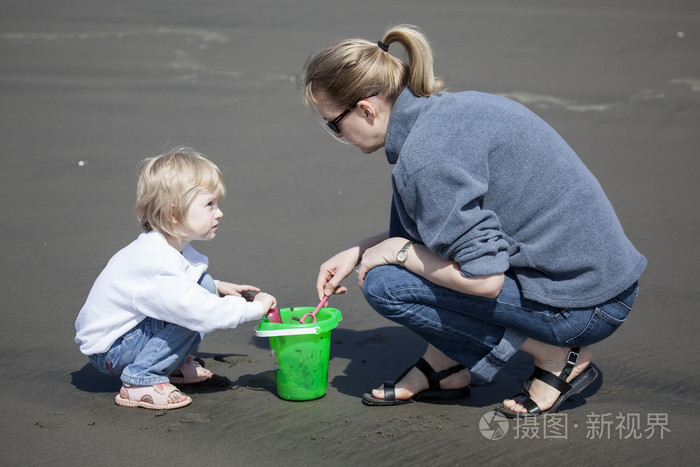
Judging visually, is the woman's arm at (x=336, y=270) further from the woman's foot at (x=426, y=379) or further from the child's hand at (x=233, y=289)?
the woman's foot at (x=426, y=379)

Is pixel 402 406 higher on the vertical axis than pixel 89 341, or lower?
lower

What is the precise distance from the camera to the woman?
238cm

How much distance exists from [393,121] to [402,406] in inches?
40.2

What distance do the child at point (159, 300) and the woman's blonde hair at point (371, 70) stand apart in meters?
0.57

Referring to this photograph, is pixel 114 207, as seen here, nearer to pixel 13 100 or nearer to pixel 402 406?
pixel 13 100

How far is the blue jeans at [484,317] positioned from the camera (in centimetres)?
254

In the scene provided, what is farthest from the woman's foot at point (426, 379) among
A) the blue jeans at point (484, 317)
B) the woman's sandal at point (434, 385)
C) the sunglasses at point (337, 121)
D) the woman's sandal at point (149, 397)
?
the sunglasses at point (337, 121)

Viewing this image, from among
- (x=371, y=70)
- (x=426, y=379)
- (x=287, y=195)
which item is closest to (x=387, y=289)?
(x=426, y=379)

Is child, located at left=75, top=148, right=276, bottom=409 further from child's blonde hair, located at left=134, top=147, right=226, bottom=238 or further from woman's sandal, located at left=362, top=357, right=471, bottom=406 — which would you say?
woman's sandal, located at left=362, top=357, right=471, bottom=406

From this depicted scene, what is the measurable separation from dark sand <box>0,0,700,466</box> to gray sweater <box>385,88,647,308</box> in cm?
54

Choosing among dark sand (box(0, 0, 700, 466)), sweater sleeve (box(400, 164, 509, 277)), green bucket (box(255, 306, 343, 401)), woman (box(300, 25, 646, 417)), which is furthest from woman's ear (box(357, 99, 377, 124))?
dark sand (box(0, 0, 700, 466))

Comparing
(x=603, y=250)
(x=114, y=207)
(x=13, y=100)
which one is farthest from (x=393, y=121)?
(x=13, y=100)

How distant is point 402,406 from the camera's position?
281 cm

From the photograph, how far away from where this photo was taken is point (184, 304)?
8.51 feet
